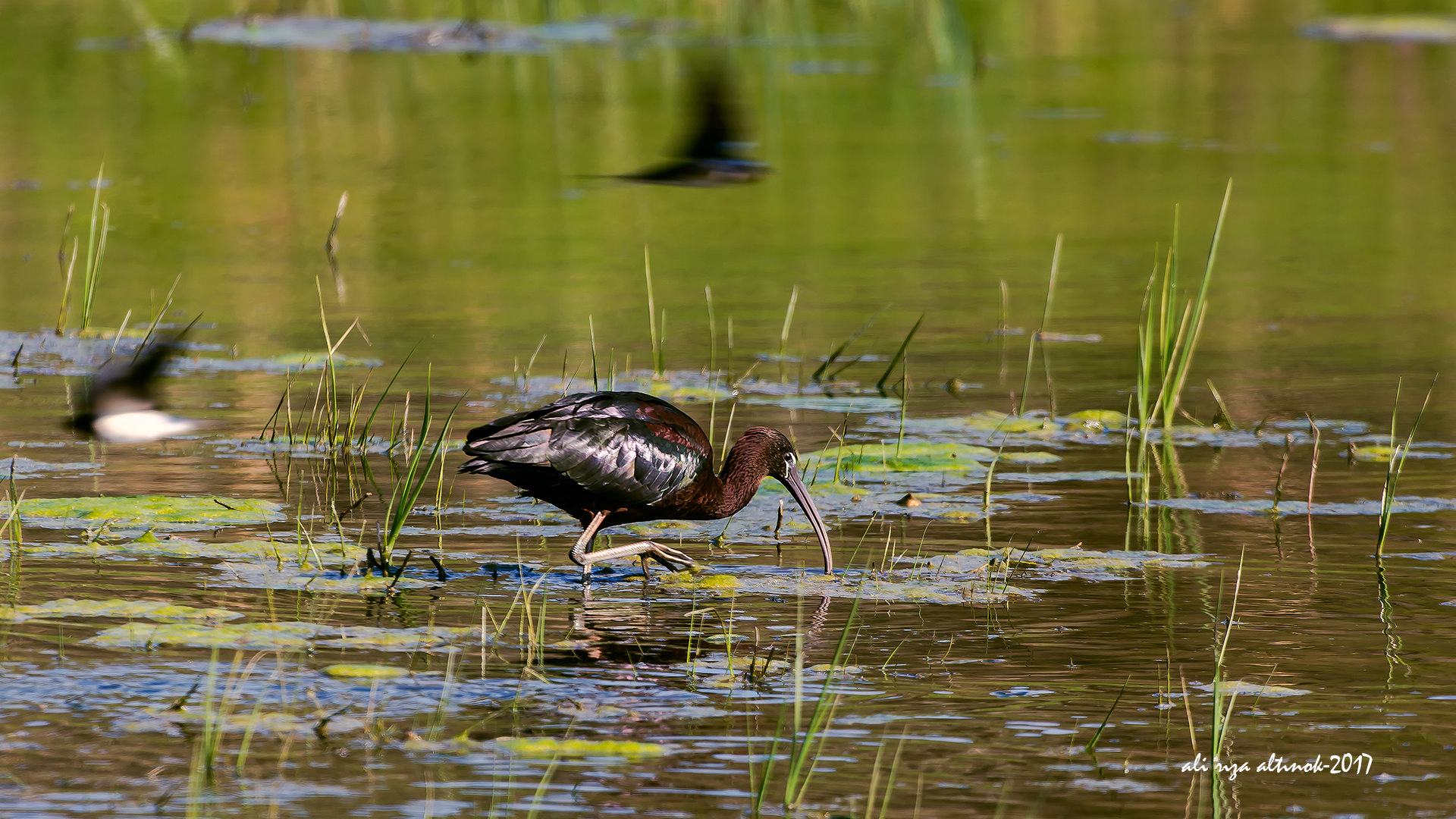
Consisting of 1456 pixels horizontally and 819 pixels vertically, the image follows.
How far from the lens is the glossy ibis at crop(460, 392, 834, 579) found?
7434 millimetres

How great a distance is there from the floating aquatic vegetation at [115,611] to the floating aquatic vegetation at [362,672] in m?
0.64

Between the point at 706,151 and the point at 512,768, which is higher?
the point at 706,151

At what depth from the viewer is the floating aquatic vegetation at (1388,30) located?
79.9 ft

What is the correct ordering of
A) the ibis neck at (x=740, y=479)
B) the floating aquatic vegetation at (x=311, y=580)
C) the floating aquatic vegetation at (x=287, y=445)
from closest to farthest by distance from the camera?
the floating aquatic vegetation at (x=311, y=580)
the ibis neck at (x=740, y=479)
the floating aquatic vegetation at (x=287, y=445)

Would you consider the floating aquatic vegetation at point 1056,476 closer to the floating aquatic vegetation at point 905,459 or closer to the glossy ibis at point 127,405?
the floating aquatic vegetation at point 905,459

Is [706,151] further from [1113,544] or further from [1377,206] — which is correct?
[1377,206]

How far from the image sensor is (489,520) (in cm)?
821

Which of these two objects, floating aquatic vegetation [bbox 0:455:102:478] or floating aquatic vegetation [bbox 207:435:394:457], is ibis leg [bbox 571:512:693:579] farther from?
floating aquatic vegetation [bbox 0:455:102:478]

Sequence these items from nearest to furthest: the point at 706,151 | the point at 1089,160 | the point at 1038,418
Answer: the point at 706,151 < the point at 1038,418 < the point at 1089,160

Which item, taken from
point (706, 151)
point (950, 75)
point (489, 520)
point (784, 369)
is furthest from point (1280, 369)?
point (950, 75)

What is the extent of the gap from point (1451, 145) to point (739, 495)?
13448 mm

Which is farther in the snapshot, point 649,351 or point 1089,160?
point 1089,160

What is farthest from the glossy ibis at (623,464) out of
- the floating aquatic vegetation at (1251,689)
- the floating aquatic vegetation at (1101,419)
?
the floating aquatic vegetation at (1101,419)

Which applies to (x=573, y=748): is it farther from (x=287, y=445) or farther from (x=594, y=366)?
(x=287, y=445)
